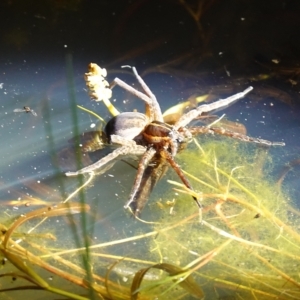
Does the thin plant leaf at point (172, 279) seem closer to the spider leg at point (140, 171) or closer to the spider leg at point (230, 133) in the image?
the spider leg at point (140, 171)

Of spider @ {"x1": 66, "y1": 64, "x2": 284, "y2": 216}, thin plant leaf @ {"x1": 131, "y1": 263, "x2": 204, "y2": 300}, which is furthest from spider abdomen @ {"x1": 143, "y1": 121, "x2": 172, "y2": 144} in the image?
thin plant leaf @ {"x1": 131, "y1": 263, "x2": 204, "y2": 300}

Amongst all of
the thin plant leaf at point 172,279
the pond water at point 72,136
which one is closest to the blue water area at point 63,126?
the pond water at point 72,136

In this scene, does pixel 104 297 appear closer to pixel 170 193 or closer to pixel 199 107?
pixel 170 193

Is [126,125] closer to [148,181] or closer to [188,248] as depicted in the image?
[148,181]

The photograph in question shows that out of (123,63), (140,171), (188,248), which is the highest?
(123,63)

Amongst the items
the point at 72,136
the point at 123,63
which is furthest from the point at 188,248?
the point at 123,63

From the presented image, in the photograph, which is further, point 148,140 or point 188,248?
point 148,140

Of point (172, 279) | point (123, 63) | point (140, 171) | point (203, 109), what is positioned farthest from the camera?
point (123, 63)
